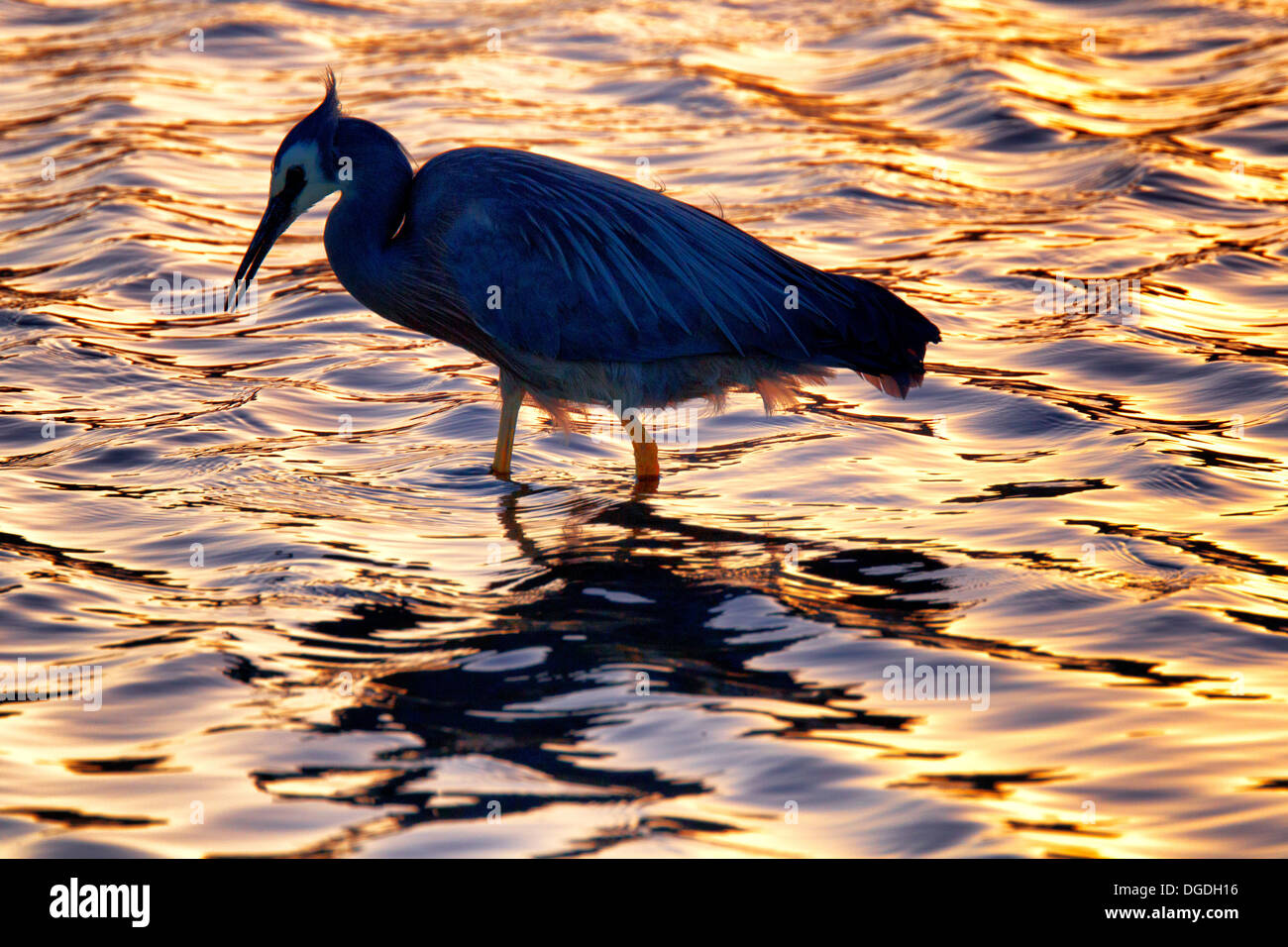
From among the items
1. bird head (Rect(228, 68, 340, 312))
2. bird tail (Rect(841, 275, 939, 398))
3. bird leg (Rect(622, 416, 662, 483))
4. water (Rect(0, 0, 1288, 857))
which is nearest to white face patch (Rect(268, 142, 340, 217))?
bird head (Rect(228, 68, 340, 312))

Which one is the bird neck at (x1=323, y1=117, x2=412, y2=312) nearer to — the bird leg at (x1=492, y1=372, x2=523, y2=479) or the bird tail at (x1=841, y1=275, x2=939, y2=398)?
the bird leg at (x1=492, y1=372, x2=523, y2=479)

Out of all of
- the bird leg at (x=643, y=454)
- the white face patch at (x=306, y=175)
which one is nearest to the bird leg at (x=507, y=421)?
Answer: the bird leg at (x=643, y=454)

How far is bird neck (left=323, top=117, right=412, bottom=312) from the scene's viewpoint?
24.3 ft

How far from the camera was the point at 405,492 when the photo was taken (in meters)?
7.73

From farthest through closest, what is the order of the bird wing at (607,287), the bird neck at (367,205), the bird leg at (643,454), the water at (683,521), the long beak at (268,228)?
the bird leg at (643,454) → the long beak at (268,228) → the bird neck at (367,205) → the bird wing at (607,287) → the water at (683,521)

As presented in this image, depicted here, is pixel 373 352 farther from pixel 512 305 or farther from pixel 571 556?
pixel 571 556

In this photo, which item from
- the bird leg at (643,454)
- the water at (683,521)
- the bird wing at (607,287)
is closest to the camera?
the water at (683,521)

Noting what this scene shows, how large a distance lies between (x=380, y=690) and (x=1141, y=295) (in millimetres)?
6784

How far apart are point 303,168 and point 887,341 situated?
2974mm

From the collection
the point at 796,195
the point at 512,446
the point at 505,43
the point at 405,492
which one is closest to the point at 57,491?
the point at 405,492

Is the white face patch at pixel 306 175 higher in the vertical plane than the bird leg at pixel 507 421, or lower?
higher

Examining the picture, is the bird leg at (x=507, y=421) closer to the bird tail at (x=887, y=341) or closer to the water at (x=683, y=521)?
the water at (x=683, y=521)

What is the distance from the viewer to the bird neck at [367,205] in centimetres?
741

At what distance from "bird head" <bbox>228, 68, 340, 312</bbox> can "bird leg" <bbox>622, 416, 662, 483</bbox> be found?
6.23ft
